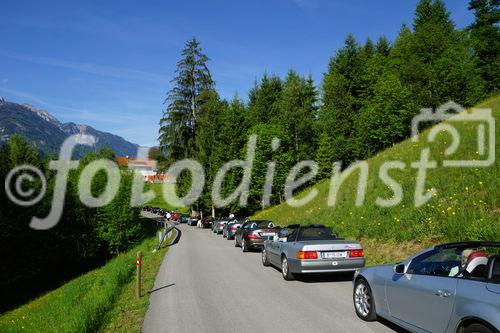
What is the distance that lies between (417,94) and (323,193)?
21.4 meters

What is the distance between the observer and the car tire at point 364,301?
655 cm

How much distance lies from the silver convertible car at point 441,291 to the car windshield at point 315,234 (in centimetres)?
408

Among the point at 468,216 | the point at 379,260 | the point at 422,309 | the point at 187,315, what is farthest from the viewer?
the point at 379,260

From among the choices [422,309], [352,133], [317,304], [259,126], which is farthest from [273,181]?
[422,309]

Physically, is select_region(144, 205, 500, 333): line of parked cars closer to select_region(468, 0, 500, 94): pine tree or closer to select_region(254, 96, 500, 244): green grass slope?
select_region(254, 96, 500, 244): green grass slope

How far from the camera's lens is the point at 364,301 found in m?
6.84

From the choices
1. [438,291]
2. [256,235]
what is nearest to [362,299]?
[438,291]

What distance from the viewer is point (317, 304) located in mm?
7965

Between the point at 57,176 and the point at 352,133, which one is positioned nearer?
the point at 57,176

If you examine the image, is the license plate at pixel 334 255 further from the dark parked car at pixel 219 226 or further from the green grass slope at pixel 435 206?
the dark parked car at pixel 219 226

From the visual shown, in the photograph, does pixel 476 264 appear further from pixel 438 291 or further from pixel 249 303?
pixel 249 303

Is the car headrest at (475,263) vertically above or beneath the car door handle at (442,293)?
above

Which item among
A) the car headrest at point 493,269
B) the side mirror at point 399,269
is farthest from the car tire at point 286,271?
the car headrest at point 493,269

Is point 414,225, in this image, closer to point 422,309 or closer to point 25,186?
point 422,309
